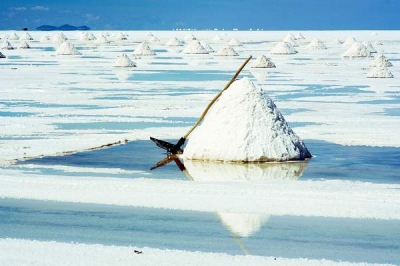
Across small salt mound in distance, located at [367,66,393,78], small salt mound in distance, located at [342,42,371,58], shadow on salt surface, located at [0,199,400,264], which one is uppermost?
small salt mound in distance, located at [342,42,371,58]

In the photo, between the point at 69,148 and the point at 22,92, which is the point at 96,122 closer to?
the point at 69,148

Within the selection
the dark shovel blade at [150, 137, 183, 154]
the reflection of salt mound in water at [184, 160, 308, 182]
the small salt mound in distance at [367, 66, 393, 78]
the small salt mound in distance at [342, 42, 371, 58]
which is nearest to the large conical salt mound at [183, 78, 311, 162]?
the reflection of salt mound in water at [184, 160, 308, 182]

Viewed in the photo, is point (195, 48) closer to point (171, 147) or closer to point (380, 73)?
point (380, 73)

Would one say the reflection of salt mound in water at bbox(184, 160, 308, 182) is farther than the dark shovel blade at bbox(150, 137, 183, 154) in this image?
No

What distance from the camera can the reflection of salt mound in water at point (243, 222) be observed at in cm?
499

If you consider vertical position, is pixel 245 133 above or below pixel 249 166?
above

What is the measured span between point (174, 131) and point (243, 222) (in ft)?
15.4

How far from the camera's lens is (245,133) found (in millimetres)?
7520

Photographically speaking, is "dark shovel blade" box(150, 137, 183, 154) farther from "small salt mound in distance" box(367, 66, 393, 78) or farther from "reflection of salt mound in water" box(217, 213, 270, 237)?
"small salt mound in distance" box(367, 66, 393, 78)

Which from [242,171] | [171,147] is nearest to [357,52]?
[171,147]

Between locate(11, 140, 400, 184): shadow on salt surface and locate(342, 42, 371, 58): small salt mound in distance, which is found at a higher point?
locate(342, 42, 371, 58): small salt mound in distance

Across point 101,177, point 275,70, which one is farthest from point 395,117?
point 275,70

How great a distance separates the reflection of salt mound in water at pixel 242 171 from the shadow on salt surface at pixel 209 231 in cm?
134

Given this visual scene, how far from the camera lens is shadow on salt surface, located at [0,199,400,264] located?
4.59m
